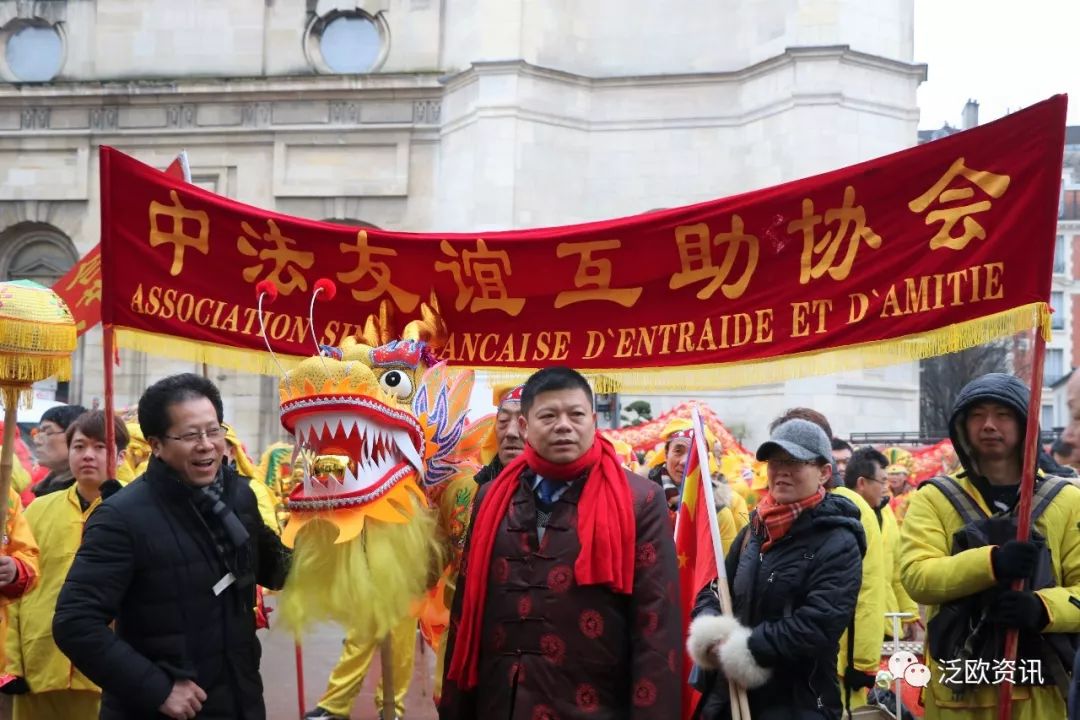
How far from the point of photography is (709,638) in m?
4.35

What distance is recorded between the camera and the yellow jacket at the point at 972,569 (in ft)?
14.2

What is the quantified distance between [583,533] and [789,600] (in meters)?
0.84

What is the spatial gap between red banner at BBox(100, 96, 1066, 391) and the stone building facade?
46.6 ft

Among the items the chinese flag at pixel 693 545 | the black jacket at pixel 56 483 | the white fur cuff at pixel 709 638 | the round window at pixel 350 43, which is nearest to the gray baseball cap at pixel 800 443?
the chinese flag at pixel 693 545

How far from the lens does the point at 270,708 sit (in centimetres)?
834

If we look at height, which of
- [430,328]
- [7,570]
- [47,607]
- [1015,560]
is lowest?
[47,607]

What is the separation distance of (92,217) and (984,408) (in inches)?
862

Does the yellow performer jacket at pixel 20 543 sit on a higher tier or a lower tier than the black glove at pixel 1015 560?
lower

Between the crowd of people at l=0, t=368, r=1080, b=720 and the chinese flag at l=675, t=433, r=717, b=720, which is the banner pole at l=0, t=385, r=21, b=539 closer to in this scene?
the crowd of people at l=0, t=368, r=1080, b=720

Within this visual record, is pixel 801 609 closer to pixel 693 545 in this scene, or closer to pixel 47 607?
pixel 693 545

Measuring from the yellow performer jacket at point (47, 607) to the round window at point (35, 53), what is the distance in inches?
814

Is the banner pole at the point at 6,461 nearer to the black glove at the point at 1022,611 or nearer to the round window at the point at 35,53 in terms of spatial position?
the black glove at the point at 1022,611

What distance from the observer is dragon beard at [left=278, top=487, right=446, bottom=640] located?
4852 mm

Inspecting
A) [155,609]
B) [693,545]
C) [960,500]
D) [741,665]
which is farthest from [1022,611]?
Result: [155,609]
